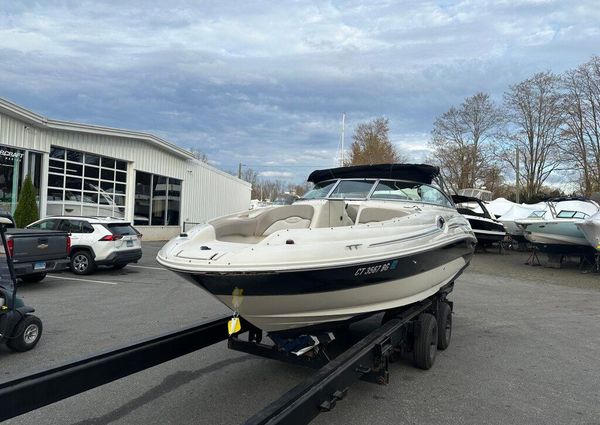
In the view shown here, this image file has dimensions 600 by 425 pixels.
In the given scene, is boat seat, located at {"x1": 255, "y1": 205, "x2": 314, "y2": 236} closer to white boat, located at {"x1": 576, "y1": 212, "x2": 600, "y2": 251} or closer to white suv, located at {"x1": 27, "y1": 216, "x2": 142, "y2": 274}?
white suv, located at {"x1": 27, "y1": 216, "x2": 142, "y2": 274}

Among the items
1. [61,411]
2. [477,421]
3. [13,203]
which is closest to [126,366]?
[61,411]

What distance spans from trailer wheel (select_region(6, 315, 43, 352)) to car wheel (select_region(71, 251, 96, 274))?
268 inches

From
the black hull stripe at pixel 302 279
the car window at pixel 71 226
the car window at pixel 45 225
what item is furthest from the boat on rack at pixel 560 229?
the car window at pixel 45 225

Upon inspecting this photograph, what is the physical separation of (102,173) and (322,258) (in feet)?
61.2

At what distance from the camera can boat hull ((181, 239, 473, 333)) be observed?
3.66 metres

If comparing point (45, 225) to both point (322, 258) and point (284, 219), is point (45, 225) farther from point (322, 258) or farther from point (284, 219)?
point (322, 258)

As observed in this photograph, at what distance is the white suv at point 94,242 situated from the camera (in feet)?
39.7

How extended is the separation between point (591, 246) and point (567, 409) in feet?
43.7

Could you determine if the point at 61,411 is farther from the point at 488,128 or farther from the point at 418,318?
the point at 488,128

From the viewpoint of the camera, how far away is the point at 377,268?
13.6 feet

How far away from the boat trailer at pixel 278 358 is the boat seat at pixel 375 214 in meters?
1.08

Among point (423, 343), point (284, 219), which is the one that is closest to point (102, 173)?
point (284, 219)

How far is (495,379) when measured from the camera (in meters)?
5.15

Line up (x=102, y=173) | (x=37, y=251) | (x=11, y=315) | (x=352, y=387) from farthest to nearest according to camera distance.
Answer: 1. (x=102, y=173)
2. (x=37, y=251)
3. (x=11, y=315)
4. (x=352, y=387)
